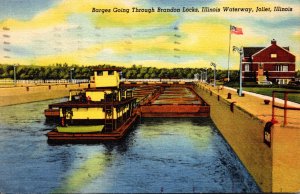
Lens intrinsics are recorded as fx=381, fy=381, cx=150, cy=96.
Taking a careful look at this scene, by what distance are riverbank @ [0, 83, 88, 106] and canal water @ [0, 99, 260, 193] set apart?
796 inches

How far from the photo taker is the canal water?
1544 cm

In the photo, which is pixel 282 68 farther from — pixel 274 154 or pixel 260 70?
pixel 274 154

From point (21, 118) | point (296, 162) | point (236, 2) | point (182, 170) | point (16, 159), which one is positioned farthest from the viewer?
point (21, 118)

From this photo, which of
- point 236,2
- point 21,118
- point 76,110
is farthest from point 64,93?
point 236,2

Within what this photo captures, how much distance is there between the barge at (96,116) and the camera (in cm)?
2320

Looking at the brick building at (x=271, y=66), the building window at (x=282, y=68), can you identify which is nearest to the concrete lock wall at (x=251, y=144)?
the brick building at (x=271, y=66)

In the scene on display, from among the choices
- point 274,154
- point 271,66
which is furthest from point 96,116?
point 271,66

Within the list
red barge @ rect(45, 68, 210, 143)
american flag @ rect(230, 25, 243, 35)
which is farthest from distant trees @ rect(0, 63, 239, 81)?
american flag @ rect(230, 25, 243, 35)

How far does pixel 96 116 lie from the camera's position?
2556cm

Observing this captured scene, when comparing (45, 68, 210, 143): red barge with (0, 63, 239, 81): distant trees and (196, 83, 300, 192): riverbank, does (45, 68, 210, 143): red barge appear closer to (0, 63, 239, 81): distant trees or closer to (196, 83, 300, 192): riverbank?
(196, 83, 300, 192): riverbank

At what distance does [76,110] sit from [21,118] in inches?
501

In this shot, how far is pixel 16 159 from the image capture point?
20.0 meters

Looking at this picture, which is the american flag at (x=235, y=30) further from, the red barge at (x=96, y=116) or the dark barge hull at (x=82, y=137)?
the dark barge hull at (x=82, y=137)

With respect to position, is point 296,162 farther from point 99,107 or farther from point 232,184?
point 99,107
